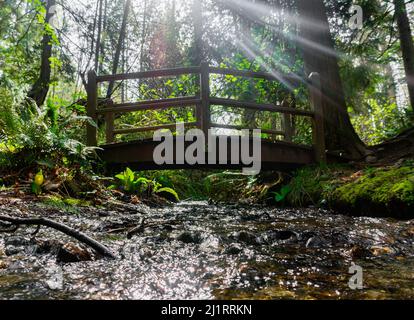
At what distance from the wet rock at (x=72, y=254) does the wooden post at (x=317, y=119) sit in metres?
5.33

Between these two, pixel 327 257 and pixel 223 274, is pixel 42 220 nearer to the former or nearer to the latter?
pixel 223 274

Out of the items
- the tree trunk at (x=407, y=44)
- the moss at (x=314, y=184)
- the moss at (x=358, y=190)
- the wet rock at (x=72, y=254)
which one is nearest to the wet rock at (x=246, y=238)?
the wet rock at (x=72, y=254)

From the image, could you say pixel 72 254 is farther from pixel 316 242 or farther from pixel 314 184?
pixel 314 184

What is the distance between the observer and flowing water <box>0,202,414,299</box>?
4.22 ft

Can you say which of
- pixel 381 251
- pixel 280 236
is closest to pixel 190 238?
pixel 280 236

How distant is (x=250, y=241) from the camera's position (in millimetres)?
2320

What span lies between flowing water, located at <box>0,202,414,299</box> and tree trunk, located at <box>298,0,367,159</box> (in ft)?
13.7

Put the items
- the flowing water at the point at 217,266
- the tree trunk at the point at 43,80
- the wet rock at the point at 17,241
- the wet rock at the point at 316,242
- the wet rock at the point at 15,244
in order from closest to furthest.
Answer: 1. the flowing water at the point at 217,266
2. the wet rock at the point at 15,244
3. the wet rock at the point at 17,241
4. the wet rock at the point at 316,242
5. the tree trunk at the point at 43,80

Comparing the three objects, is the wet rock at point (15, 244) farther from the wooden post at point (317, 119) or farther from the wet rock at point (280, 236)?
the wooden post at point (317, 119)

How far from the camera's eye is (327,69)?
6.91 metres

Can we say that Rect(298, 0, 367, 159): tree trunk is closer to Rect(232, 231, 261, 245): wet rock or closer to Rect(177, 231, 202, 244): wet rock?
Rect(232, 231, 261, 245): wet rock

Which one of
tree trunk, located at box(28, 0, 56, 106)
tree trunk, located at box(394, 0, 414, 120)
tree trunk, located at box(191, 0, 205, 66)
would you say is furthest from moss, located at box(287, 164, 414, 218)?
tree trunk, located at box(191, 0, 205, 66)

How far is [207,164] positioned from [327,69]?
3408 mm

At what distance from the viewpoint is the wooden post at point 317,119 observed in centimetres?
629
